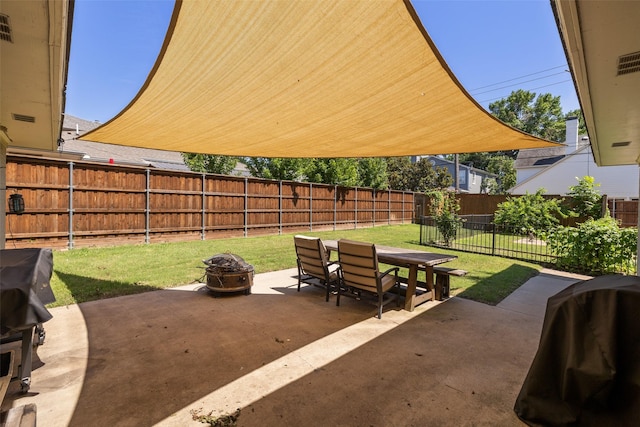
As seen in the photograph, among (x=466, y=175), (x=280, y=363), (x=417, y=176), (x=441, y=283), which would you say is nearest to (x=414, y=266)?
(x=441, y=283)

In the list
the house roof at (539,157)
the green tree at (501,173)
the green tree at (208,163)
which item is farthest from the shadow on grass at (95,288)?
the green tree at (501,173)

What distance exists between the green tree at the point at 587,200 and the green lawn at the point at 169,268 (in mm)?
6916

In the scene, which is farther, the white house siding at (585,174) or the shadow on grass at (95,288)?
the white house siding at (585,174)

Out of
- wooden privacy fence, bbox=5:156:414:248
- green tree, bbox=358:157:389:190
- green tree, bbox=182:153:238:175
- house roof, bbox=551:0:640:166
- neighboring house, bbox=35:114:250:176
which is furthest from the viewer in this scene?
green tree, bbox=358:157:389:190

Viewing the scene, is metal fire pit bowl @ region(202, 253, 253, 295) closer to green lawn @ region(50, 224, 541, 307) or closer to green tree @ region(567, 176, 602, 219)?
green lawn @ region(50, 224, 541, 307)

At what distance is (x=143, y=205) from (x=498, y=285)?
9.78 m

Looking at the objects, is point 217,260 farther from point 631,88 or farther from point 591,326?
point 631,88

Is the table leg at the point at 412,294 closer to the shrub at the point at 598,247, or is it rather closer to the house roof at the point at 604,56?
the house roof at the point at 604,56

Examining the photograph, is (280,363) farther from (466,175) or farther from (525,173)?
(466,175)

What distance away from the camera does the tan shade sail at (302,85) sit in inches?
90.3

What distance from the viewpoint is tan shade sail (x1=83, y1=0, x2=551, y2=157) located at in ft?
7.52

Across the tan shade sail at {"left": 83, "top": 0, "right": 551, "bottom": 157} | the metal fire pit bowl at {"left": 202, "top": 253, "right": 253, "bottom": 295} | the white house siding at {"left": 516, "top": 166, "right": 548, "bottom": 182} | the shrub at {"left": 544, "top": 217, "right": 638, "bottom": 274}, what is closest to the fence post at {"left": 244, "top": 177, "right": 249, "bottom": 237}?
the tan shade sail at {"left": 83, "top": 0, "right": 551, "bottom": 157}

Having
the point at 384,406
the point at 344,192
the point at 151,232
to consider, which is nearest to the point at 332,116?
the point at 384,406

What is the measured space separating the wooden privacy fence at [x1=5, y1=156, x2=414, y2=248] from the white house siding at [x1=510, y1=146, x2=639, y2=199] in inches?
649
